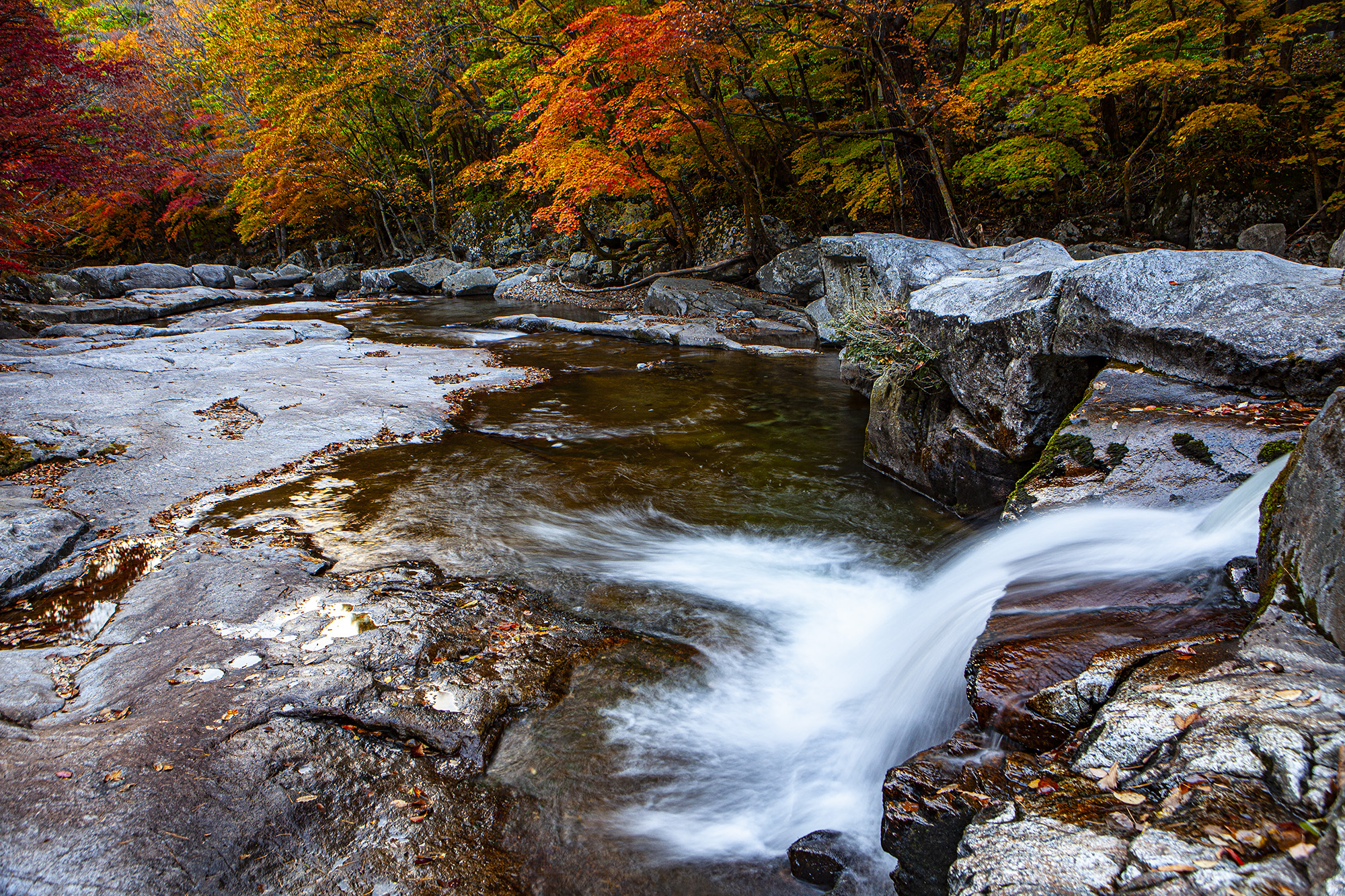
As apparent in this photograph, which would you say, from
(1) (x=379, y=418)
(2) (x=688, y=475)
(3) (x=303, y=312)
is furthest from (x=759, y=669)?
(3) (x=303, y=312)

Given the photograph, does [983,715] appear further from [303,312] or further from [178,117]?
[178,117]

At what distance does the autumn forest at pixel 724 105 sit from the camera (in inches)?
407

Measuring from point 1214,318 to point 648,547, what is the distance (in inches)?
158

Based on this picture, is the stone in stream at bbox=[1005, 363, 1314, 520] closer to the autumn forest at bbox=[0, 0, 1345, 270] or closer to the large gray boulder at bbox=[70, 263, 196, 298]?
the autumn forest at bbox=[0, 0, 1345, 270]

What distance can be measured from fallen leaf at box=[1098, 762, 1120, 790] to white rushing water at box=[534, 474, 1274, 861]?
972 millimetres

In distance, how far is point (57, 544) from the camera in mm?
4047

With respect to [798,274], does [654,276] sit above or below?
above

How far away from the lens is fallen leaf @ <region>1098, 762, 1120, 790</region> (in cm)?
191

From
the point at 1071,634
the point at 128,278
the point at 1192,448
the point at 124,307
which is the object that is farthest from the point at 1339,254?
the point at 128,278

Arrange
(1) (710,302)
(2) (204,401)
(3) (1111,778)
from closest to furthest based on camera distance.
A: (3) (1111,778)
(2) (204,401)
(1) (710,302)

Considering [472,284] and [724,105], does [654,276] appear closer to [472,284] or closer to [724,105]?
[724,105]

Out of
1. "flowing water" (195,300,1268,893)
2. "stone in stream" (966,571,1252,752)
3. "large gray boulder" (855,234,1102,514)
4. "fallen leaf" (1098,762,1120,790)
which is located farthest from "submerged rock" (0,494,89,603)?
"large gray boulder" (855,234,1102,514)

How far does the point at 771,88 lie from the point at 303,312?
549 inches

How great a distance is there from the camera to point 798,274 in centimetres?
1495
